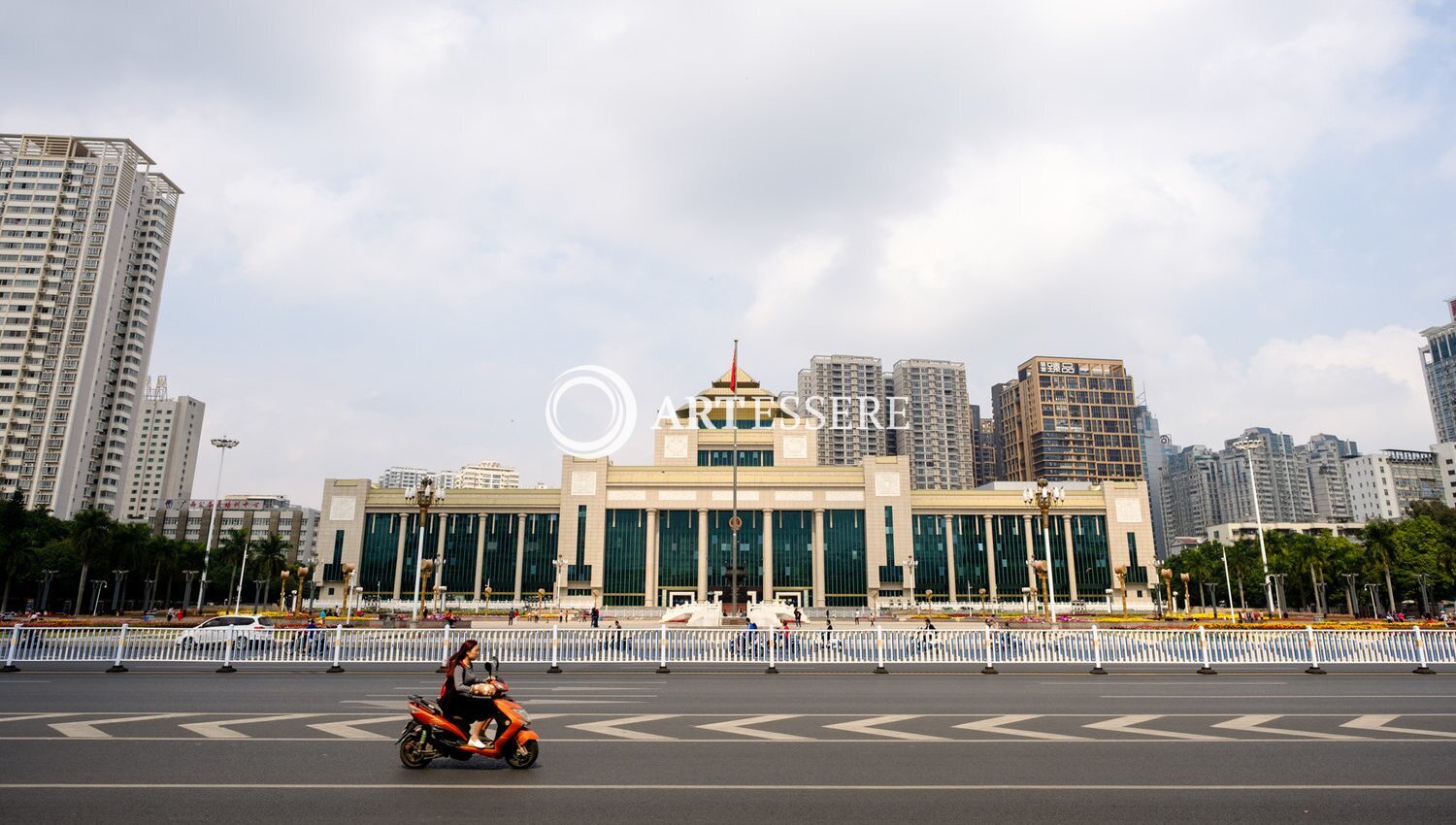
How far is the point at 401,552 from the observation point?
83.3 metres

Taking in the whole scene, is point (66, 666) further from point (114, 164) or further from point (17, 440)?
point (114, 164)

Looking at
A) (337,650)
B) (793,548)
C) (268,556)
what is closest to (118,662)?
(337,650)

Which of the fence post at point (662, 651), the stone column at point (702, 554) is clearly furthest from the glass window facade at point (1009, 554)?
the fence post at point (662, 651)

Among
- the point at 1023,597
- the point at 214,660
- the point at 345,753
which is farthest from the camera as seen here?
the point at 1023,597

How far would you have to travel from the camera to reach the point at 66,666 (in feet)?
69.3

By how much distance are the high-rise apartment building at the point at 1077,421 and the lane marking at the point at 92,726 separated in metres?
149

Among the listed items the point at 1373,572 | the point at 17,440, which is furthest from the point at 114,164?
the point at 1373,572

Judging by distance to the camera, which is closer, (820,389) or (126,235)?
(126,235)

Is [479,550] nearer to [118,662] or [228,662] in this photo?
[118,662]

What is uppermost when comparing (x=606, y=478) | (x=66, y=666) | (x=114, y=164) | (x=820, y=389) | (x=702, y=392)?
(x=114, y=164)

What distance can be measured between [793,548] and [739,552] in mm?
5977

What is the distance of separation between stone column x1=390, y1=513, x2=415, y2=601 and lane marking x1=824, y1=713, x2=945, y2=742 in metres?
79.2

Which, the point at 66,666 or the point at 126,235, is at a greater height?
the point at 126,235

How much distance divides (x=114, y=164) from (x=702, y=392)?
8882cm
